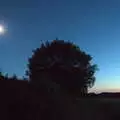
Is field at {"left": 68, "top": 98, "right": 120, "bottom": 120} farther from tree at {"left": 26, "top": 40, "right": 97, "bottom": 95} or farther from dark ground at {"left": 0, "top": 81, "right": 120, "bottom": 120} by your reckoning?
tree at {"left": 26, "top": 40, "right": 97, "bottom": 95}

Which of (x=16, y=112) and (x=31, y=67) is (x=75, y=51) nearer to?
(x=31, y=67)

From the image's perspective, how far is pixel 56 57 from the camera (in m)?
56.2

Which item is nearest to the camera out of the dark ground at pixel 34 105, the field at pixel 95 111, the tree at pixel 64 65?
the dark ground at pixel 34 105

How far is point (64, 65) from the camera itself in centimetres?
5472

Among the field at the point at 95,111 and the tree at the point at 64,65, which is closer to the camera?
the field at the point at 95,111

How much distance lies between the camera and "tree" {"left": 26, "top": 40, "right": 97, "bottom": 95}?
2077 inches

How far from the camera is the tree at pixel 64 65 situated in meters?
52.8

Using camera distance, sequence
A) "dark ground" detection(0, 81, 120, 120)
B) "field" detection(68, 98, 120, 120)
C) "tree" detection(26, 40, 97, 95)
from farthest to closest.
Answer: "tree" detection(26, 40, 97, 95) < "field" detection(68, 98, 120, 120) < "dark ground" detection(0, 81, 120, 120)

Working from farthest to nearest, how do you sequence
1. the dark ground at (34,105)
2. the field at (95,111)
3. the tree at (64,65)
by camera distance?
the tree at (64,65) → the field at (95,111) → the dark ground at (34,105)

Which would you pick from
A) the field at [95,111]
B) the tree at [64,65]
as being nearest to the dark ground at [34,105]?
the field at [95,111]

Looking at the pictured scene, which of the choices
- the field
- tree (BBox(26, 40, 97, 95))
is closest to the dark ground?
the field

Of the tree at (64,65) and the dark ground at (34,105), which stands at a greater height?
the tree at (64,65)

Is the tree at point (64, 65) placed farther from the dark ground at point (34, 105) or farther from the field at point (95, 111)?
the dark ground at point (34, 105)

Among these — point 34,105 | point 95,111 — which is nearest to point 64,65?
point 95,111
